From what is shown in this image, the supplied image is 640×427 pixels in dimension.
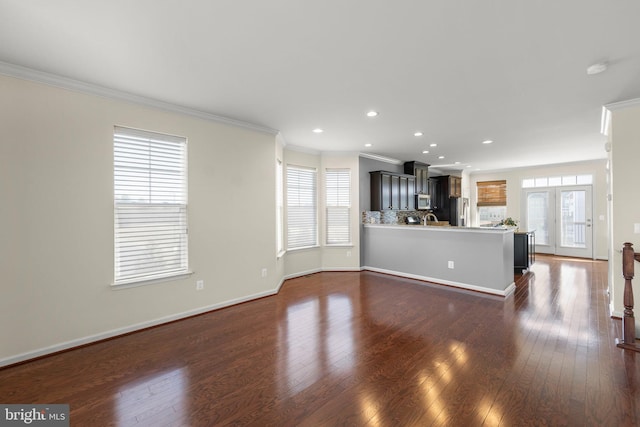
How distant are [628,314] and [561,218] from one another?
21.8ft

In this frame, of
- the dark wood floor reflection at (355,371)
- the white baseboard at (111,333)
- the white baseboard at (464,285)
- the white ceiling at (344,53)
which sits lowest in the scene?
the dark wood floor reflection at (355,371)

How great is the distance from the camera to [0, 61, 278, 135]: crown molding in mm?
2551

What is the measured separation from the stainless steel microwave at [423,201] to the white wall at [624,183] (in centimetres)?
434

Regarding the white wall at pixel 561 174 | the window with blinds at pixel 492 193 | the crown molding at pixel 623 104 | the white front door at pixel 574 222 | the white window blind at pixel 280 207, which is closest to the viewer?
the crown molding at pixel 623 104

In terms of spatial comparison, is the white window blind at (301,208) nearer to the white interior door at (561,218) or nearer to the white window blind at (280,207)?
the white window blind at (280,207)

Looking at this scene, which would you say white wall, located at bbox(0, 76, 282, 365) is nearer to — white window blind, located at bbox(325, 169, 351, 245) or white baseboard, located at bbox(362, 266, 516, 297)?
white window blind, located at bbox(325, 169, 351, 245)

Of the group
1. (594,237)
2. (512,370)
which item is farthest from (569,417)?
(594,237)

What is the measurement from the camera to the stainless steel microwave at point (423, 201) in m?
7.77

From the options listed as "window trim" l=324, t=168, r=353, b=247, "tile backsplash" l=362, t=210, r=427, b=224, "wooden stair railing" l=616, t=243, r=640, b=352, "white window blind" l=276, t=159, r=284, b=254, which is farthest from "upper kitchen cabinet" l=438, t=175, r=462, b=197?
"wooden stair railing" l=616, t=243, r=640, b=352

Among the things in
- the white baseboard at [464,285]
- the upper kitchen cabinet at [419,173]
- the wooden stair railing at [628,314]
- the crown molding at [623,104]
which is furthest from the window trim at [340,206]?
the wooden stair railing at [628,314]

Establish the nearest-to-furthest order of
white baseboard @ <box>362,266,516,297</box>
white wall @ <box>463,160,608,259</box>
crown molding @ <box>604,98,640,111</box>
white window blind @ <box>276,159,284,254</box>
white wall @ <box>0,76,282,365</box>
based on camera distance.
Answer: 1. white wall @ <box>0,76,282,365</box>
2. crown molding @ <box>604,98,640,111</box>
3. white baseboard @ <box>362,266,516,297</box>
4. white window blind @ <box>276,159,284,254</box>
5. white wall @ <box>463,160,608,259</box>

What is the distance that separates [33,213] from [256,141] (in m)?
2.67

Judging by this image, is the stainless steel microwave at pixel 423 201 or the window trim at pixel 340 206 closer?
the window trim at pixel 340 206

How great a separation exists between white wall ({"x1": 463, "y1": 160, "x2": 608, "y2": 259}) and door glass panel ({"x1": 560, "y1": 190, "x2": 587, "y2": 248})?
0.26 m
